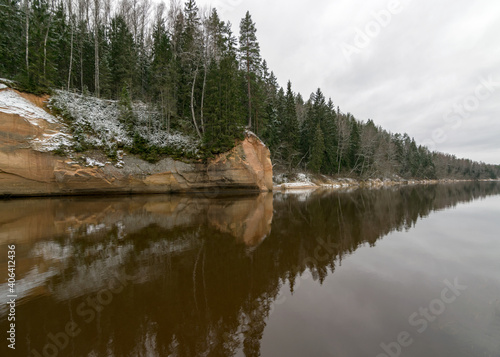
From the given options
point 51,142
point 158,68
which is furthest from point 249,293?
point 158,68

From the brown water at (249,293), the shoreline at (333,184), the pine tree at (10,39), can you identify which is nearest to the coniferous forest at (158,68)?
the pine tree at (10,39)

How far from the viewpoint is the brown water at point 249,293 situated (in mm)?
2965

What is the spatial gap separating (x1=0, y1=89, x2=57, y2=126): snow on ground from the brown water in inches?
586

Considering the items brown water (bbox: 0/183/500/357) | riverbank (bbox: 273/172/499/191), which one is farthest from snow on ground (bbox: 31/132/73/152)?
riverbank (bbox: 273/172/499/191)

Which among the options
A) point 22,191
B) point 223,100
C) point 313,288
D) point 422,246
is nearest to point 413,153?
point 223,100

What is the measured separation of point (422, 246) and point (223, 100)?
23934mm

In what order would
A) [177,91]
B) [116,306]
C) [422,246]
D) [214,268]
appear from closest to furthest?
1. [116,306]
2. [214,268]
3. [422,246]
4. [177,91]

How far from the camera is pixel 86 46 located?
30.6 metres

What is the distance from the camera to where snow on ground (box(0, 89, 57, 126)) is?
17.4 meters

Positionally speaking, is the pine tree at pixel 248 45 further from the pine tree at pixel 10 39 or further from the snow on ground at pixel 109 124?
the pine tree at pixel 10 39

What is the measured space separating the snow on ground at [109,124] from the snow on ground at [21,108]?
173 cm

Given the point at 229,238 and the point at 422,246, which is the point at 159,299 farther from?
the point at 422,246

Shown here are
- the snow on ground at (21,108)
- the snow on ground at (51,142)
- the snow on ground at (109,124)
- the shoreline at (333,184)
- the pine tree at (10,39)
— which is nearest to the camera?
the snow on ground at (21,108)

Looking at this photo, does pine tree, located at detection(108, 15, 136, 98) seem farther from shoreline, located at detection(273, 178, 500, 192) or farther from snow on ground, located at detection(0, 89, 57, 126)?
shoreline, located at detection(273, 178, 500, 192)
